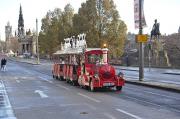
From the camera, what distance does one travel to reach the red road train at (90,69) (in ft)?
79.9

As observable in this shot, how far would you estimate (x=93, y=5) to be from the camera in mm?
68812

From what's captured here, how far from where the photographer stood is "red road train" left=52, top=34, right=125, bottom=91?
24344 millimetres

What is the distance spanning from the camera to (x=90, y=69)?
25.2 m

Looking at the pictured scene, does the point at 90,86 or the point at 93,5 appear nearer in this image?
the point at 90,86

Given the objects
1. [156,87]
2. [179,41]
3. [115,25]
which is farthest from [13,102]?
[179,41]

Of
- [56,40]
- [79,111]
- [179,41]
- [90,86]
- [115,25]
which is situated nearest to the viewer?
[79,111]

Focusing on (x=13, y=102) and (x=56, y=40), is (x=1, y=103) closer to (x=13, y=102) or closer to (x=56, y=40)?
(x=13, y=102)

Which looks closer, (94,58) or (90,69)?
(90,69)

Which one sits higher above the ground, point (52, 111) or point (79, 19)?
point (79, 19)

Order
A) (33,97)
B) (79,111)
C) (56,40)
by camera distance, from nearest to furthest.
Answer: (79,111) → (33,97) → (56,40)

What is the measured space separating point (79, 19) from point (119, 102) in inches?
2104

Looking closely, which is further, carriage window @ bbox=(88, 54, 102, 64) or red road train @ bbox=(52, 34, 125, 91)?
carriage window @ bbox=(88, 54, 102, 64)

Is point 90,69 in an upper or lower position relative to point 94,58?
lower

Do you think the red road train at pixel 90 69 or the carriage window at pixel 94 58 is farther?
the carriage window at pixel 94 58
